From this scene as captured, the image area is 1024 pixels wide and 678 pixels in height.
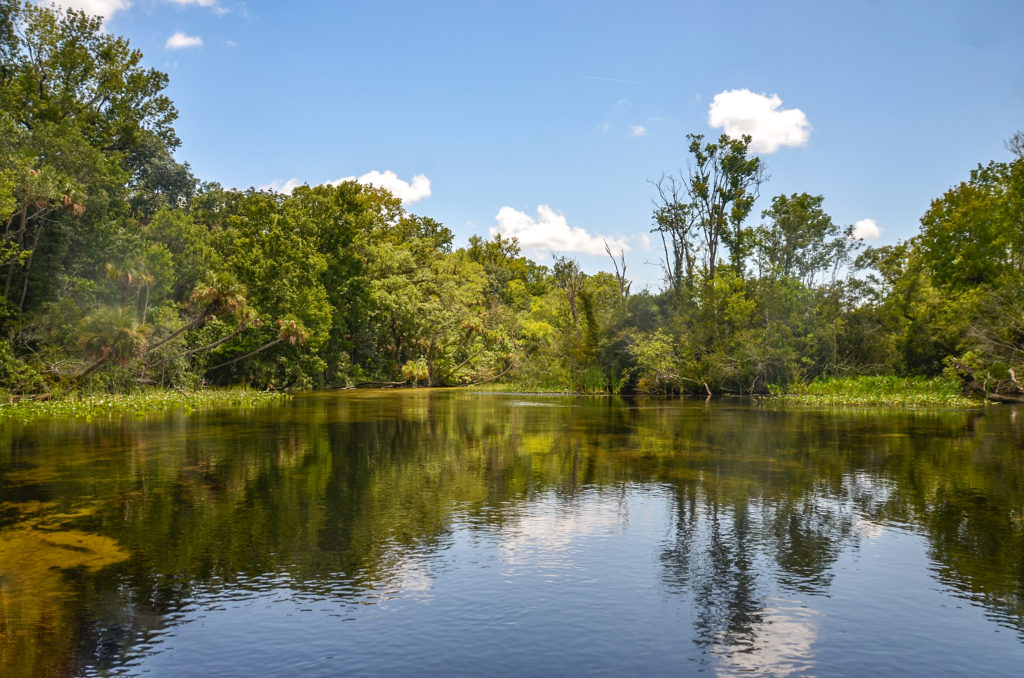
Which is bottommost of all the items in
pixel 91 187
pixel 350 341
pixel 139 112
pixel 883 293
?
pixel 350 341

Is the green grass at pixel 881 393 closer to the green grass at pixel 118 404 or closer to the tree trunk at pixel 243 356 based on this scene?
the green grass at pixel 118 404

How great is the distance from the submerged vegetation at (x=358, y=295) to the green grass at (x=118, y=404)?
141 cm

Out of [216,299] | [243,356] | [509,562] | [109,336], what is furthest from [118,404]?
[509,562]

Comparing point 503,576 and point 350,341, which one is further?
point 350,341

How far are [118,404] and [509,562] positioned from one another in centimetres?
2447

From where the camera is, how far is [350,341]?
55781 mm

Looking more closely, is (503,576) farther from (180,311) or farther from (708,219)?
(708,219)

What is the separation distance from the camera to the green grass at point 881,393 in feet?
106

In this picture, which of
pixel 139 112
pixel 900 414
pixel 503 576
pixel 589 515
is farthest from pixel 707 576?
pixel 139 112

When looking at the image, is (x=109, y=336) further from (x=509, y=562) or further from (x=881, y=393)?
(x=881, y=393)

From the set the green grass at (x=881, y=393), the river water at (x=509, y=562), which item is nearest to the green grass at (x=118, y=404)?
the river water at (x=509, y=562)

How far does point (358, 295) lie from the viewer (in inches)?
2136

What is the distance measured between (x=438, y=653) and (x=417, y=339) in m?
52.5

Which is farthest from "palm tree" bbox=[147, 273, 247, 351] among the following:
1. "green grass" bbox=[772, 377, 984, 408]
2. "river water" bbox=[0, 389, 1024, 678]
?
"green grass" bbox=[772, 377, 984, 408]
